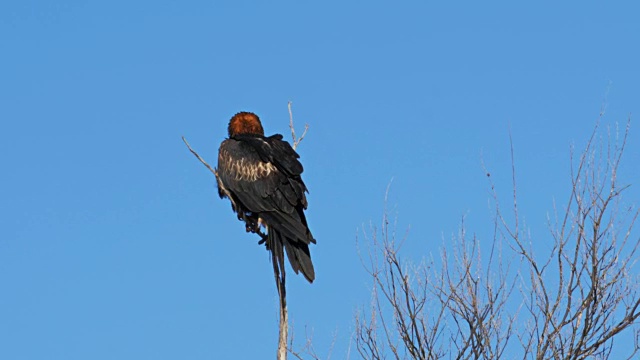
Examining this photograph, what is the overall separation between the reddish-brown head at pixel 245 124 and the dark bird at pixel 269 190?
0.13 meters

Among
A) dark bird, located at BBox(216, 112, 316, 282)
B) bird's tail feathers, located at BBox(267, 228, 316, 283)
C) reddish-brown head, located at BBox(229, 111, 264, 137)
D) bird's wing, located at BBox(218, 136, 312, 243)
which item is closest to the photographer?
bird's tail feathers, located at BBox(267, 228, 316, 283)

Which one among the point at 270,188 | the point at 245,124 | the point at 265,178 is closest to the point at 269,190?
the point at 270,188

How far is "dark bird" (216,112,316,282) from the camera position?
25.5ft

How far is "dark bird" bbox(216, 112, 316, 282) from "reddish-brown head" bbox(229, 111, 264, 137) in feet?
0.42

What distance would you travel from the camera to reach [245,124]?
9.66 metres

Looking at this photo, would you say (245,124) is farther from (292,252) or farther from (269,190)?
(292,252)

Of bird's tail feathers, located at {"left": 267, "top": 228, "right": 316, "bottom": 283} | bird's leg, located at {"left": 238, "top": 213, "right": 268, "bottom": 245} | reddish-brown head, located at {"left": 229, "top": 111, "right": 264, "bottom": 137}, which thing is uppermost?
reddish-brown head, located at {"left": 229, "top": 111, "right": 264, "bottom": 137}

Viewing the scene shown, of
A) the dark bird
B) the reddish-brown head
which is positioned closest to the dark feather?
the dark bird

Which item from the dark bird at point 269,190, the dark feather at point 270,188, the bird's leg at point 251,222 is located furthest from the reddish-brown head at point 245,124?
the bird's leg at point 251,222

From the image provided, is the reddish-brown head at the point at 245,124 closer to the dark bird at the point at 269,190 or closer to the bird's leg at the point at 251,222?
the dark bird at the point at 269,190

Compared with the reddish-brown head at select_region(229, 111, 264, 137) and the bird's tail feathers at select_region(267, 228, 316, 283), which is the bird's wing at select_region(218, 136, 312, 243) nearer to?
the bird's tail feathers at select_region(267, 228, 316, 283)

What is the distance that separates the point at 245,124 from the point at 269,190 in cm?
135

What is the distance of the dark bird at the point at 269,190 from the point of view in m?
7.77

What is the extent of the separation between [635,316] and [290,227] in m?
2.83
